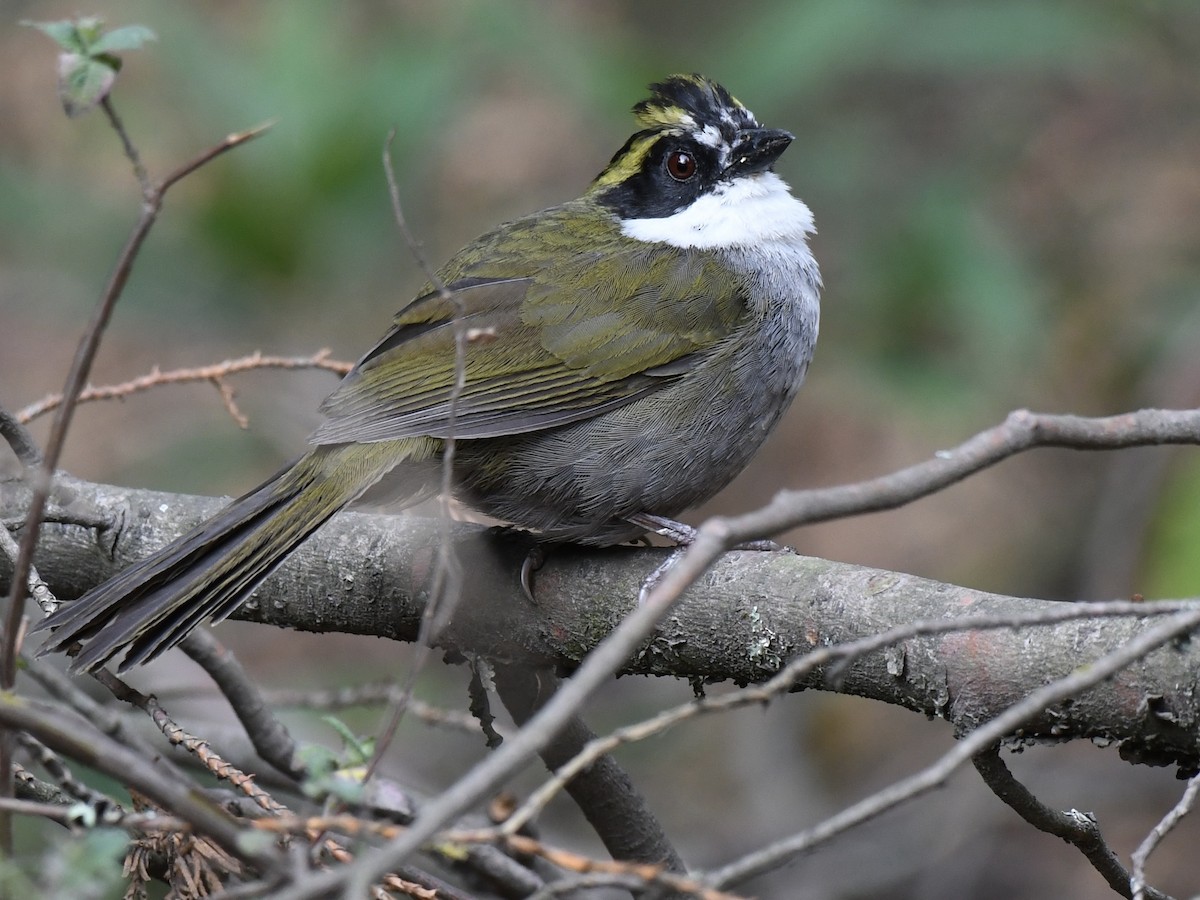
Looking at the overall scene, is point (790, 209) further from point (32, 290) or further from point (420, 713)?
point (32, 290)

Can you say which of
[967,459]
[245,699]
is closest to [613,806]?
[245,699]

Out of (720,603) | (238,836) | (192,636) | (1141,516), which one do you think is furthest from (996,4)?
(238,836)

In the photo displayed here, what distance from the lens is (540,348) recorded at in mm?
3713

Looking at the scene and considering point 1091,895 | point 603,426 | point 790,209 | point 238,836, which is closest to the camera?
point 238,836

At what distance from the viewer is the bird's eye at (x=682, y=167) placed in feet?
14.0

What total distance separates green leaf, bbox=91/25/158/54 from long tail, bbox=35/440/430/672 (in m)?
1.04

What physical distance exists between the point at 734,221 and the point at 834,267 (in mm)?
2871

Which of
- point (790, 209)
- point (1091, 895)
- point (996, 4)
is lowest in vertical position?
point (1091, 895)

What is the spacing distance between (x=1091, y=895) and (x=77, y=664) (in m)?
3.93

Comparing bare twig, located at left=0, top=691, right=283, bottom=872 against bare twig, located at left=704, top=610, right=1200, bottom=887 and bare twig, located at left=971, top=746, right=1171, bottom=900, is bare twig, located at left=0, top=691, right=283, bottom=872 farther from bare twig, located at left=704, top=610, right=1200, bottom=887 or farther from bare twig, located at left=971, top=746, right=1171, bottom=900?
bare twig, located at left=971, top=746, right=1171, bottom=900

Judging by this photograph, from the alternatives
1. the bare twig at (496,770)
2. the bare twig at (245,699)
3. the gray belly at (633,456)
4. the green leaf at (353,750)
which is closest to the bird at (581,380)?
the gray belly at (633,456)

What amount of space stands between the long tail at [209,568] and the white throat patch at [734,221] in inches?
47.4

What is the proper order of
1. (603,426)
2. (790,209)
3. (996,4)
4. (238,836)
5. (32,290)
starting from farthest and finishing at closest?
(32,290)
(996,4)
(790,209)
(603,426)
(238,836)

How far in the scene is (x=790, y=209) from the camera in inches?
167
